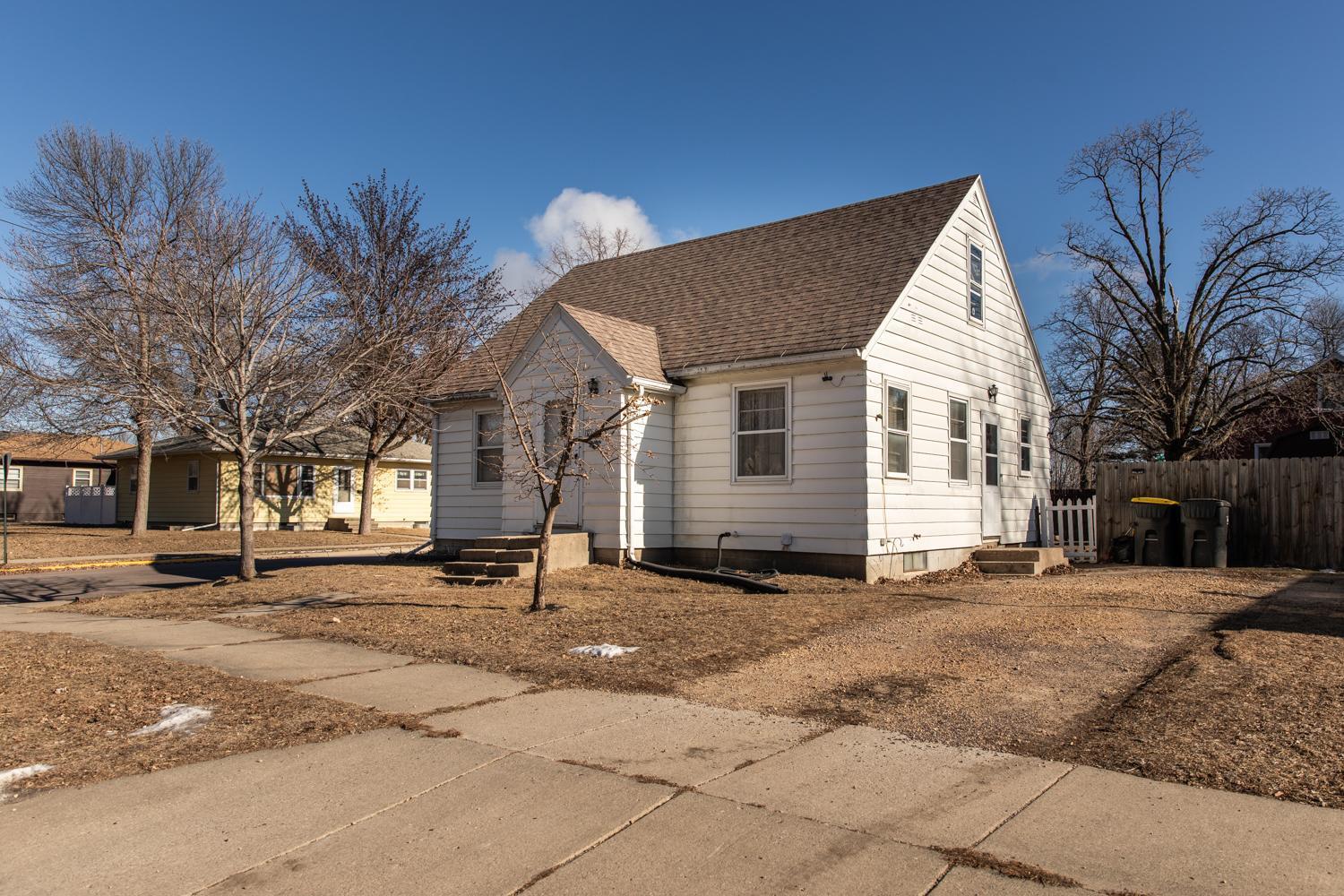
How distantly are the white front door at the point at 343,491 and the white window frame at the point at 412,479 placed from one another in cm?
234

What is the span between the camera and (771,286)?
16031 millimetres

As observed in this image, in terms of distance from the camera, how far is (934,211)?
15781 mm

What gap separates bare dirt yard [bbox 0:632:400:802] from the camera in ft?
16.4

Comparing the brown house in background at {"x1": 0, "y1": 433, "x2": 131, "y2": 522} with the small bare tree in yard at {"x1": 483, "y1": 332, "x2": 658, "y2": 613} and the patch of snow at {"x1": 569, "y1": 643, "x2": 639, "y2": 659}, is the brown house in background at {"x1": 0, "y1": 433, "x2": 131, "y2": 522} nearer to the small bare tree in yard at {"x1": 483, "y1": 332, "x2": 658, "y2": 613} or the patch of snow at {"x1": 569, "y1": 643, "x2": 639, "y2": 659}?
the small bare tree in yard at {"x1": 483, "y1": 332, "x2": 658, "y2": 613}

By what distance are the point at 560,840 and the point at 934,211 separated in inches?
559

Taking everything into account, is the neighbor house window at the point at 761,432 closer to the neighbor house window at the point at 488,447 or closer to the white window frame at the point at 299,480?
the neighbor house window at the point at 488,447

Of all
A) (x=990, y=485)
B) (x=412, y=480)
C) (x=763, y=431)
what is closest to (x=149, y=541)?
(x=412, y=480)

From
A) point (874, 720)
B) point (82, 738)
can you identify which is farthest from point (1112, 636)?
point (82, 738)

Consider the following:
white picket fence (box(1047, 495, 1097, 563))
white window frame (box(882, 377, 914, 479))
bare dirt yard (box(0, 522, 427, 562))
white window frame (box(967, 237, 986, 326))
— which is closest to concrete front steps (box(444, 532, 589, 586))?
white window frame (box(882, 377, 914, 479))

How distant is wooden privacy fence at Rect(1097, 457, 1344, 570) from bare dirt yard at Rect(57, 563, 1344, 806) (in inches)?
120

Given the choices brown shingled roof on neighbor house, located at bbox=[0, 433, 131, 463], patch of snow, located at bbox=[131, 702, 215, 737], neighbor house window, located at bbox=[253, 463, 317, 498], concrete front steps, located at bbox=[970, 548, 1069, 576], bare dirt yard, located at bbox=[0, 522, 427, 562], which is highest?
brown shingled roof on neighbor house, located at bbox=[0, 433, 131, 463]

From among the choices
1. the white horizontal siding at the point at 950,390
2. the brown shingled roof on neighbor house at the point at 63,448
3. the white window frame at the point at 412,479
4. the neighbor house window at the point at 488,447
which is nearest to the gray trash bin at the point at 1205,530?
the white horizontal siding at the point at 950,390

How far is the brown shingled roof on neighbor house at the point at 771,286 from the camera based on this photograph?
14.2 meters

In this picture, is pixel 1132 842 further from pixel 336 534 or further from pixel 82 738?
pixel 336 534
